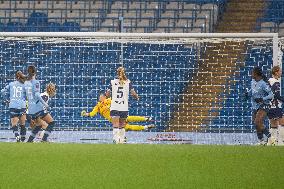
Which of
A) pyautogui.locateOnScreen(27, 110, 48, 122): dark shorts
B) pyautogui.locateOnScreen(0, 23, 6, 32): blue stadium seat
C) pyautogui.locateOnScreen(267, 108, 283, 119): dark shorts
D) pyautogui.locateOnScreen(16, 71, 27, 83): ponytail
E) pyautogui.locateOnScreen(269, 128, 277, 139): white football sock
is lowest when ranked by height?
pyautogui.locateOnScreen(269, 128, 277, 139): white football sock

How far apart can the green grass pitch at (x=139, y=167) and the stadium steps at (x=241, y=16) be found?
12067 millimetres

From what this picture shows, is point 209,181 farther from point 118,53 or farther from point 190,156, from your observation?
point 118,53

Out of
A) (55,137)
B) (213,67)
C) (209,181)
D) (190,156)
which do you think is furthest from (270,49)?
(209,181)

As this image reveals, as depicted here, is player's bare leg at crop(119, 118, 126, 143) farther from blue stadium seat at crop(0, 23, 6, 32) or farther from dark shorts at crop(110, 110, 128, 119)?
blue stadium seat at crop(0, 23, 6, 32)

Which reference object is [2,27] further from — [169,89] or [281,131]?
[281,131]

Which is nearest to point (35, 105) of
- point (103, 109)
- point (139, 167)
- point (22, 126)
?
point (22, 126)

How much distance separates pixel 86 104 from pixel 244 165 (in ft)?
33.8

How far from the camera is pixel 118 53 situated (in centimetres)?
1870

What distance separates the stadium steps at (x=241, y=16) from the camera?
897 inches

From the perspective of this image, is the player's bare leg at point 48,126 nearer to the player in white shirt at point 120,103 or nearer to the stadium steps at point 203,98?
the player in white shirt at point 120,103

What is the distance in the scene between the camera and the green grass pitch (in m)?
6.58

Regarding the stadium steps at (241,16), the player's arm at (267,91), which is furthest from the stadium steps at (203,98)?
the stadium steps at (241,16)

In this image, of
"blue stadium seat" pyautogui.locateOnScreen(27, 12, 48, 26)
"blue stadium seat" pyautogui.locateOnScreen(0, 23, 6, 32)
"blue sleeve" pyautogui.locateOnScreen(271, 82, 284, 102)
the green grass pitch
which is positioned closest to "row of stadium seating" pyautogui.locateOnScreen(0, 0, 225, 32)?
"blue stadium seat" pyautogui.locateOnScreen(27, 12, 48, 26)

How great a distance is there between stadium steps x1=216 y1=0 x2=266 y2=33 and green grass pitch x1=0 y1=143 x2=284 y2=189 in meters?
12.1
